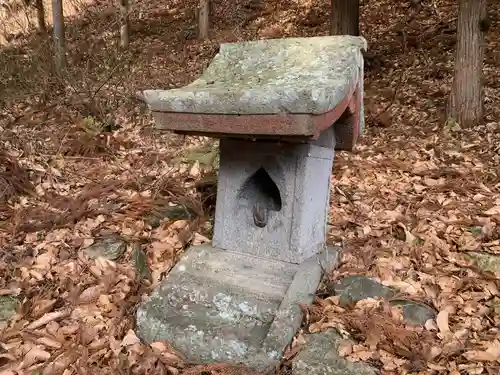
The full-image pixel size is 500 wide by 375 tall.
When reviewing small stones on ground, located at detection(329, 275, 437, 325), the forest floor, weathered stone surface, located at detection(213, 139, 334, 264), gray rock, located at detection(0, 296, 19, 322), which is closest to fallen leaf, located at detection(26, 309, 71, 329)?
the forest floor

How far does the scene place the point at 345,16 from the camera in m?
8.41

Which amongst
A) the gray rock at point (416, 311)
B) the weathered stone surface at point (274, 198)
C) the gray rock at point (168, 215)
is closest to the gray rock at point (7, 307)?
the gray rock at point (168, 215)

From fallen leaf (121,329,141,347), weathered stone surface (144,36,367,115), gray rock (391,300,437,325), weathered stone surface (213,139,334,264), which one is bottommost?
fallen leaf (121,329,141,347)

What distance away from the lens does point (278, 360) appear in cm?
272

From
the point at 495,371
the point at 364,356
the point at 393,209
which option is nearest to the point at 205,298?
the point at 364,356

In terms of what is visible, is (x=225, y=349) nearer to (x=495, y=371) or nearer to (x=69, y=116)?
(x=495, y=371)

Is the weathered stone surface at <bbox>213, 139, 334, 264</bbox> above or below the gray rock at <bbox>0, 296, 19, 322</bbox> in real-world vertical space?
above

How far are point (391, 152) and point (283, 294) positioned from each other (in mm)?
3506

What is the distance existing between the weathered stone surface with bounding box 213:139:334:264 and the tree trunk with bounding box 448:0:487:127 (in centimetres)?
380

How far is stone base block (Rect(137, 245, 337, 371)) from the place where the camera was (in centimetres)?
283

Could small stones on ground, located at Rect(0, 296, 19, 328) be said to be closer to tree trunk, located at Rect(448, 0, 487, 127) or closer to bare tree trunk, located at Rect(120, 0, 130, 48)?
tree trunk, located at Rect(448, 0, 487, 127)

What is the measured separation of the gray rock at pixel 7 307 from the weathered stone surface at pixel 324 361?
1870 millimetres

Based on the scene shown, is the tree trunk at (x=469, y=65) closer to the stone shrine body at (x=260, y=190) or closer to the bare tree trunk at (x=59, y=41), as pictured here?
the stone shrine body at (x=260, y=190)

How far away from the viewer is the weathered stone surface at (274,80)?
255 centimetres
